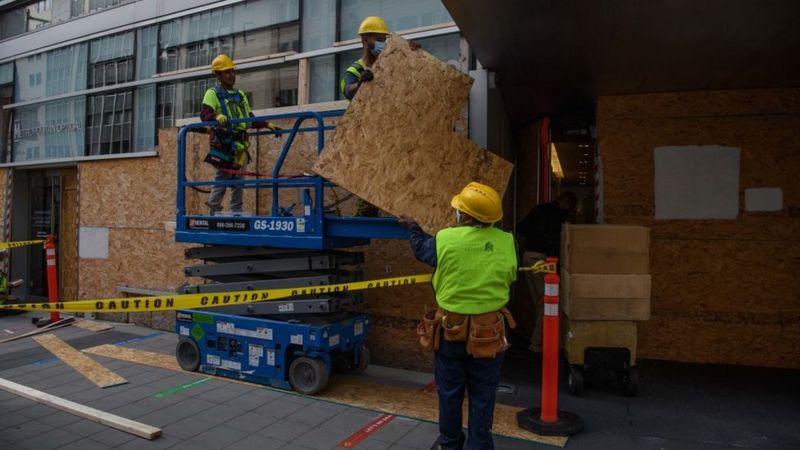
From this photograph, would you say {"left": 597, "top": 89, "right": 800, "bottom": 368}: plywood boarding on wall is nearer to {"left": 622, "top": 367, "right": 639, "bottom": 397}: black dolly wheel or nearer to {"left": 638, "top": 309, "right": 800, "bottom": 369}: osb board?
{"left": 638, "top": 309, "right": 800, "bottom": 369}: osb board

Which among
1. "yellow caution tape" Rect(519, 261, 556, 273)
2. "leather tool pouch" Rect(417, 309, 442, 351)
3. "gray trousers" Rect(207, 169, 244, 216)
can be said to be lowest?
"leather tool pouch" Rect(417, 309, 442, 351)

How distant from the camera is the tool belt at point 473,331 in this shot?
352 centimetres

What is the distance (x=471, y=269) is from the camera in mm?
3592

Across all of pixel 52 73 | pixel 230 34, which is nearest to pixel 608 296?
→ pixel 230 34

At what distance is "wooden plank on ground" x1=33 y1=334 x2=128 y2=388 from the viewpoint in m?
5.68

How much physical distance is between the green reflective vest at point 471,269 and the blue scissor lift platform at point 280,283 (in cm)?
118

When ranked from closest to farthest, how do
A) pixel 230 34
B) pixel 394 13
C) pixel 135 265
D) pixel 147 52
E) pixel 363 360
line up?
pixel 363 360 → pixel 394 13 → pixel 230 34 → pixel 135 265 → pixel 147 52

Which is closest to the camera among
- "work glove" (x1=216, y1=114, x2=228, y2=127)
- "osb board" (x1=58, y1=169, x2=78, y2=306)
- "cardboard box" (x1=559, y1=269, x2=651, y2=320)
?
"cardboard box" (x1=559, y1=269, x2=651, y2=320)

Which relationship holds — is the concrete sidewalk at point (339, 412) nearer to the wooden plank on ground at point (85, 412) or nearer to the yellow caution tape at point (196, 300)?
the wooden plank on ground at point (85, 412)

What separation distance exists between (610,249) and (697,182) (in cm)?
221

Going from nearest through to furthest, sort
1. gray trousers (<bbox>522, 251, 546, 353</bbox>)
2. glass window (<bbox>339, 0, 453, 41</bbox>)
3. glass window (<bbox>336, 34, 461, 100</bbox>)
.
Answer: glass window (<bbox>336, 34, 461, 100</bbox>)
glass window (<bbox>339, 0, 453, 41</bbox>)
gray trousers (<bbox>522, 251, 546, 353</bbox>)

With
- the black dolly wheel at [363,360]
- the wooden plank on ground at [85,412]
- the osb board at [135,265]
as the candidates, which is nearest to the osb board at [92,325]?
the osb board at [135,265]

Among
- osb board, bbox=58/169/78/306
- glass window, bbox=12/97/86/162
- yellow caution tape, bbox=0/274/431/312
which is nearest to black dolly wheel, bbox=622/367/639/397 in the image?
yellow caution tape, bbox=0/274/431/312

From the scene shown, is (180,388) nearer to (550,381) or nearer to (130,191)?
(550,381)
